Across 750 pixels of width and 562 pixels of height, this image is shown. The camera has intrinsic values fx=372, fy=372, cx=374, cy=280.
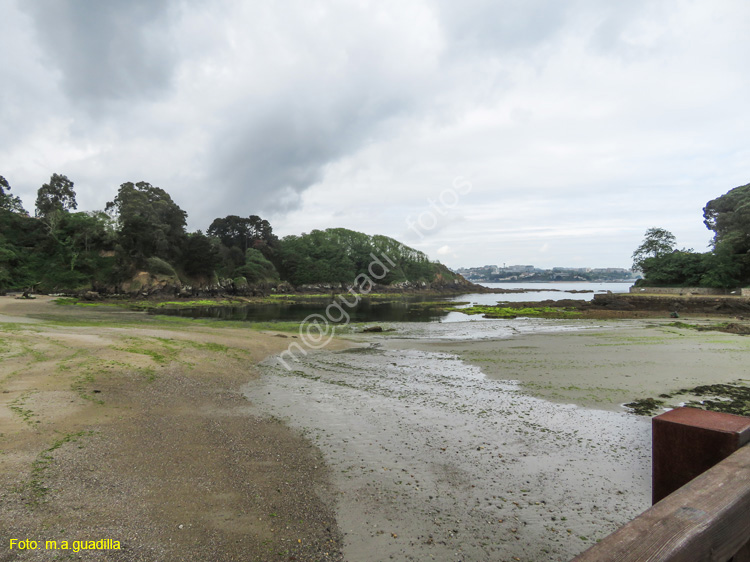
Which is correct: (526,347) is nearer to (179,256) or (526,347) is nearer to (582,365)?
(582,365)

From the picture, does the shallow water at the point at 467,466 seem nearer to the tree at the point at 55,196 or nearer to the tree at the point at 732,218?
the tree at the point at 732,218

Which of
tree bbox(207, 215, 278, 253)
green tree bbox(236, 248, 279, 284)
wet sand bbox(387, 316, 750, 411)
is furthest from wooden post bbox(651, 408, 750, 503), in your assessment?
tree bbox(207, 215, 278, 253)

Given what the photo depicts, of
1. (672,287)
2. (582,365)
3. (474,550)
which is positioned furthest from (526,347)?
(672,287)

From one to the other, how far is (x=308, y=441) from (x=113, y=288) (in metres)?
70.1

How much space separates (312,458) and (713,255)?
72964mm

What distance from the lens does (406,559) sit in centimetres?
425

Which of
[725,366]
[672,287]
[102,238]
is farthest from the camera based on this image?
[102,238]

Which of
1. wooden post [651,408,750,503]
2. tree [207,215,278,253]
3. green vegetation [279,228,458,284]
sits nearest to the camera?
wooden post [651,408,750,503]

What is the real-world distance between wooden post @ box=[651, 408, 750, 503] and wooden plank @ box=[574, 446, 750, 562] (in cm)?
19

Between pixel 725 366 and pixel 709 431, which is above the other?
pixel 709 431

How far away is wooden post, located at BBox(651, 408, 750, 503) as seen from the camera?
211cm

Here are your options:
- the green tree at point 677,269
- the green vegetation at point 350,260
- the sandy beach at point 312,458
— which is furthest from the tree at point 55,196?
the green tree at point 677,269

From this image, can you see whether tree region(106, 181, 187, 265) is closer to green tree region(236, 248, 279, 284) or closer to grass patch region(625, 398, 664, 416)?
green tree region(236, 248, 279, 284)

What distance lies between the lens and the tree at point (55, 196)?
79.8m
